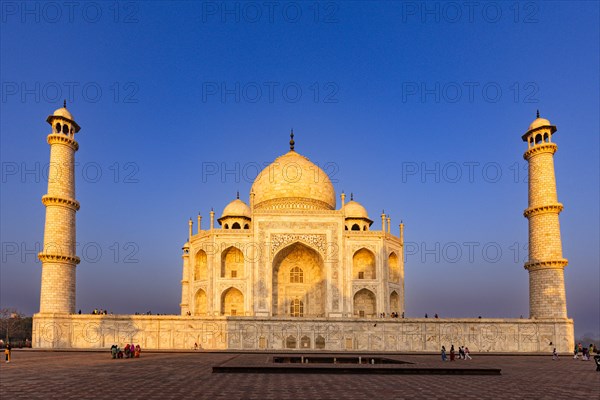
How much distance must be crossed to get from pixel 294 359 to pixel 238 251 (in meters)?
15.2

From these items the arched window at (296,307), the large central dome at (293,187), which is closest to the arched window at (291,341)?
the arched window at (296,307)

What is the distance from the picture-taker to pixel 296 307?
35.7 metres

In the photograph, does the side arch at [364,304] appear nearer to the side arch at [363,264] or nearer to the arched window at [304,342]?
the side arch at [363,264]

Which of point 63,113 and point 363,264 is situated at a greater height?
point 63,113

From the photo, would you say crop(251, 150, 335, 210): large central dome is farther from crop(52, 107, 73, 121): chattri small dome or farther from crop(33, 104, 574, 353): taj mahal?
crop(52, 107, 73, 121): chattri small dome

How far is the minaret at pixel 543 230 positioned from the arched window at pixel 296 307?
1356 centimetres

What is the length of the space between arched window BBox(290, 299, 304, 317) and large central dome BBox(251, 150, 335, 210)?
6.75m

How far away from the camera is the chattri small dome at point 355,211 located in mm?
40031

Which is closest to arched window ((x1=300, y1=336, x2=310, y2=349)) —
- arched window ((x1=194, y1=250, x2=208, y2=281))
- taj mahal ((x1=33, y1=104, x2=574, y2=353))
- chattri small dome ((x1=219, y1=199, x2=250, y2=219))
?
taj mahal ((x1=33, y1=104, x2=574, y2=353))

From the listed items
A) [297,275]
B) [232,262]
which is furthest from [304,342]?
[232,262]

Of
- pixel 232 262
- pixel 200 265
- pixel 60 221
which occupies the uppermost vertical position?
pixel 60 221

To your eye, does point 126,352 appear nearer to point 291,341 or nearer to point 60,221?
point 291,341

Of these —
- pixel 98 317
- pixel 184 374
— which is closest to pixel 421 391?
pixel 184 374

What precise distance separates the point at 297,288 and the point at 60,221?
1492 centimetres
